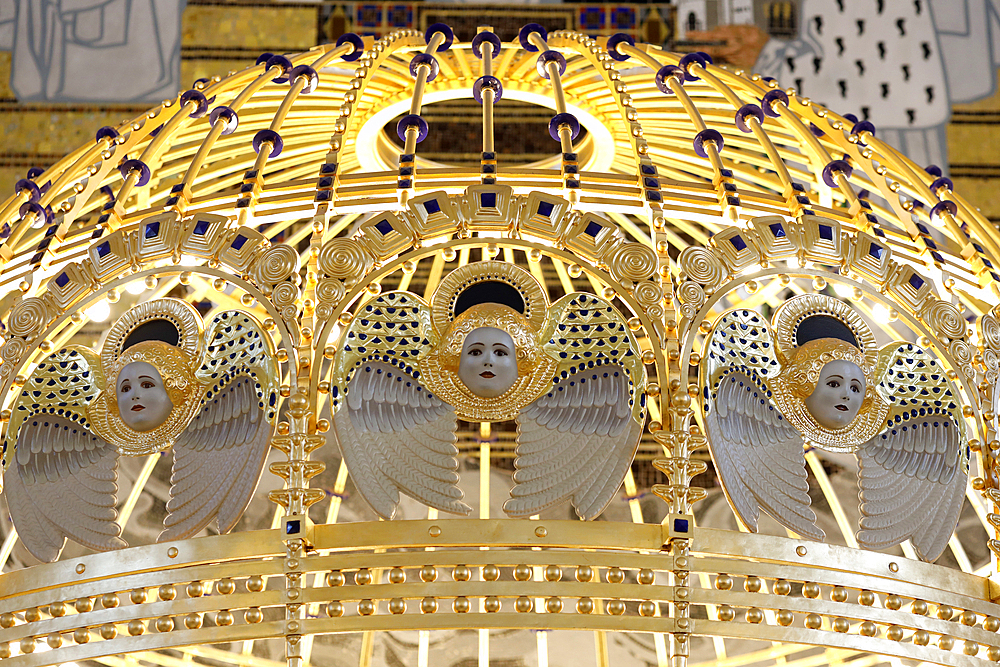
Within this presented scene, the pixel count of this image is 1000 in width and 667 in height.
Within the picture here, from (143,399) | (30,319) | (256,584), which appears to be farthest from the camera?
(30,319)

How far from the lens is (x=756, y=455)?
2.40 metres

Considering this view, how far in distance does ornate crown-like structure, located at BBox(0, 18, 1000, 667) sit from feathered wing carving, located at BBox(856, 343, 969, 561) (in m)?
0.05

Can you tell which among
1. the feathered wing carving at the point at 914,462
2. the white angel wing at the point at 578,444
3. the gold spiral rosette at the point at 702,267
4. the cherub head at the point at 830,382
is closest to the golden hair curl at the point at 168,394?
the white angel wing at the point at 578,444

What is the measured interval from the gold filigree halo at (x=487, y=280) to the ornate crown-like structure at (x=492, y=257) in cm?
6

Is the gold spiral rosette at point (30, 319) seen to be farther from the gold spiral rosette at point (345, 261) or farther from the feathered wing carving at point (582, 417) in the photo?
the feathered wing carving at point (582, 417)

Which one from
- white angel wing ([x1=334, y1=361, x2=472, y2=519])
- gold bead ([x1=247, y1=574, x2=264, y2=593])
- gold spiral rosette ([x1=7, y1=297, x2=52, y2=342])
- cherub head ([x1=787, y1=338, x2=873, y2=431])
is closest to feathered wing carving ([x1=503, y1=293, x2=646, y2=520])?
white angel wing ([x1=334, y1=361, x2=472, y2=519])

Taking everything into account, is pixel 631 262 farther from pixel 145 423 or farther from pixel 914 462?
pixel 145 423

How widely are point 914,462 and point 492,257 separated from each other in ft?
3.43

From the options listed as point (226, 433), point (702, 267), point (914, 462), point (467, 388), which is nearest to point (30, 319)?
point (226, 433)

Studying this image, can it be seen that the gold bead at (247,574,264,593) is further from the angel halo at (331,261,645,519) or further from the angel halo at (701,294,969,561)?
the angel halo at (701,294,969,561)

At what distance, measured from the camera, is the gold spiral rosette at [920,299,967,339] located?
2.58 m

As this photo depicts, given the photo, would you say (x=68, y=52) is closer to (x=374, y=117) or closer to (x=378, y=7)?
(x=378, y=7)

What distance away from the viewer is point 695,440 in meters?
2.36

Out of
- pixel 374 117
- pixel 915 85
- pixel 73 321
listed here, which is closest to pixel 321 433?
pixel 73 321
